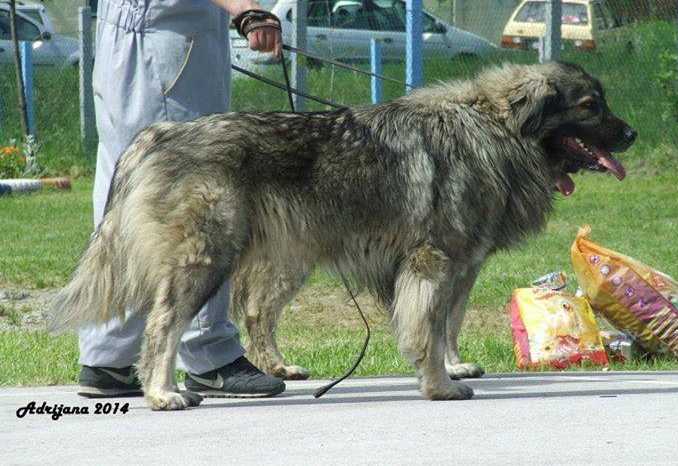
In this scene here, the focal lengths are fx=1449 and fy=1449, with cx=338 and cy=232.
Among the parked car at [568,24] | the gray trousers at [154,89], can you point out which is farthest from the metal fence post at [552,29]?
the gray trousers at [154,89]

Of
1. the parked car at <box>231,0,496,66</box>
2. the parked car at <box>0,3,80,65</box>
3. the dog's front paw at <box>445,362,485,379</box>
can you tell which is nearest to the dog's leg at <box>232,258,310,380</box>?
the dog's front paw at <box>445,362,485,379</box>

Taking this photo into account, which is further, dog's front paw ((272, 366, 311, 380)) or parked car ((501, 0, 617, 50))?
parked car ((501, 0, 617, 50))

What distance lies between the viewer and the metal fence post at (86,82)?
16719mm

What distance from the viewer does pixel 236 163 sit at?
221 inches

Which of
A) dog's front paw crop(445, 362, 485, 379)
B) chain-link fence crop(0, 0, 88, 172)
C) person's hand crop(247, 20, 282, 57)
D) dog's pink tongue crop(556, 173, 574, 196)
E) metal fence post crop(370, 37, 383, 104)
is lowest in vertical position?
chain-link fence crop(0, 0, 88, 172)

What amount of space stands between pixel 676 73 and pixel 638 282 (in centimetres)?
916

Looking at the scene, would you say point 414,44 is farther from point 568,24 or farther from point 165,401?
point 165,401

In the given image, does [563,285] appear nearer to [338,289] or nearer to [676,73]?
[338,289]

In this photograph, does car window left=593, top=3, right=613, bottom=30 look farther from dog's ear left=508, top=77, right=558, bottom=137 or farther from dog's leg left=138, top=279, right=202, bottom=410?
dog's leg left=138, top=279, right=202, bottom=410

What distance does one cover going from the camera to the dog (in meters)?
5.61

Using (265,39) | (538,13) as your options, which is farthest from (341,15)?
(265,39)

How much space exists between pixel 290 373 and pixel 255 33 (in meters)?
1.78

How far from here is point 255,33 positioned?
577 cm

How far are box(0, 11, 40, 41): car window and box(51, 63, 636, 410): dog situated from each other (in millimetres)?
17953
